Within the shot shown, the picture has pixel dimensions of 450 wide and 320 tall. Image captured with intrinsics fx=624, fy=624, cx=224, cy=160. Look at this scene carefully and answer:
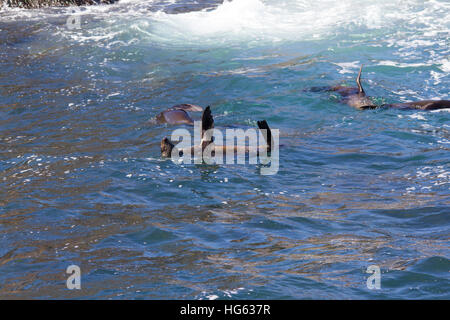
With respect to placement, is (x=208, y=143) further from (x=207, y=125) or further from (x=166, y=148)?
(x=166, y=148)

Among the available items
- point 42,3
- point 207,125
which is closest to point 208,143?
point 207,125

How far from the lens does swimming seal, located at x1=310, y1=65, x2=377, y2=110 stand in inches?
348

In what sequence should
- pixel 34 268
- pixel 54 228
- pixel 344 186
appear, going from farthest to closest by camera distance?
1. pixel 344 186
2. pixel 54 228
3. pixel 34 268

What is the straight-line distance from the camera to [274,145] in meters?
7.42

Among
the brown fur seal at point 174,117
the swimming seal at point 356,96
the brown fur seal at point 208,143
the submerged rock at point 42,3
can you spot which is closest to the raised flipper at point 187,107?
the brown fur seal at point 174,117

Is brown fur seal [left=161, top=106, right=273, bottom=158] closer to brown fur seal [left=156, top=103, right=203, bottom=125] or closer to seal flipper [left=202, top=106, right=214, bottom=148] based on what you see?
seal flipper [left=202, top=106, right=214, bottom=148]

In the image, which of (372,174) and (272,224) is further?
(372,174)

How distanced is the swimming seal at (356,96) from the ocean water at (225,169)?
133 mm

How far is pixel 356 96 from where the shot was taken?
905 centimetres

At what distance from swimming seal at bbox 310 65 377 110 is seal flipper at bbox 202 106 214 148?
9.36ft
